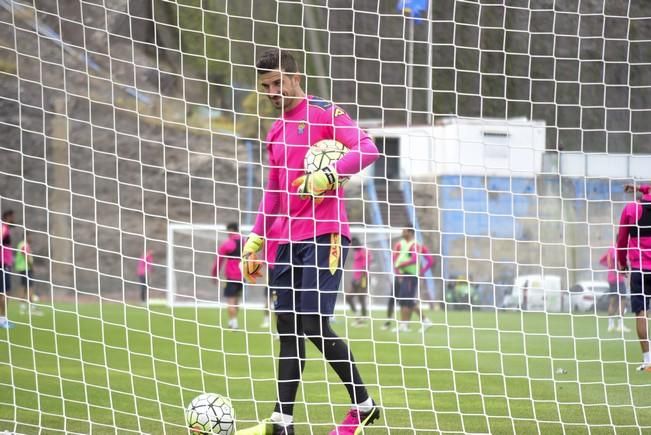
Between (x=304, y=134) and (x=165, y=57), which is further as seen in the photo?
(x=165, y=57)

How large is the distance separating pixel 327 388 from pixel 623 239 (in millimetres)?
2976

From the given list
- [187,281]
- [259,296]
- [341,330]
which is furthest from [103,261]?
[341,330]

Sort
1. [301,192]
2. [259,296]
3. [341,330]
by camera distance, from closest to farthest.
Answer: [301,192] < [341,330] < [259,296]

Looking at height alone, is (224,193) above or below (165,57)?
below

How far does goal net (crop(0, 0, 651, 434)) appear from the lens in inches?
228

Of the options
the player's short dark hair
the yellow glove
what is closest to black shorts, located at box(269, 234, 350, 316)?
the yellow glove

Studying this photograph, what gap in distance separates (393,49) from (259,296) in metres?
9.98

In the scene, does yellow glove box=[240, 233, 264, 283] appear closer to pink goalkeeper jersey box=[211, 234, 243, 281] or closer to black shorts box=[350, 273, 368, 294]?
pink goalkeeper jersey box=[211, 234, 243, 281]

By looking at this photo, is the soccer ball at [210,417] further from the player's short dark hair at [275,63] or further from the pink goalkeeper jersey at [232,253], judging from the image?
the pink goalkeeper jersey at [232,253]

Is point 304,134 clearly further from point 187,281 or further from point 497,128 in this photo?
point 187,281

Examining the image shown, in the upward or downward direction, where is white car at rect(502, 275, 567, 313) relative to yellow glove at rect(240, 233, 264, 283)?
downward

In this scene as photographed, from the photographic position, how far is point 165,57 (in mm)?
14500

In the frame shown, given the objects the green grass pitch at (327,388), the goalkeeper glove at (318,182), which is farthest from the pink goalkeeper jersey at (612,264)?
the goalkeeper glove at (318,182)

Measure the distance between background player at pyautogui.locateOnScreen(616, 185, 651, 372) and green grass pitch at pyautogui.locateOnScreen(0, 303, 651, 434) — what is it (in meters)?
0.41
